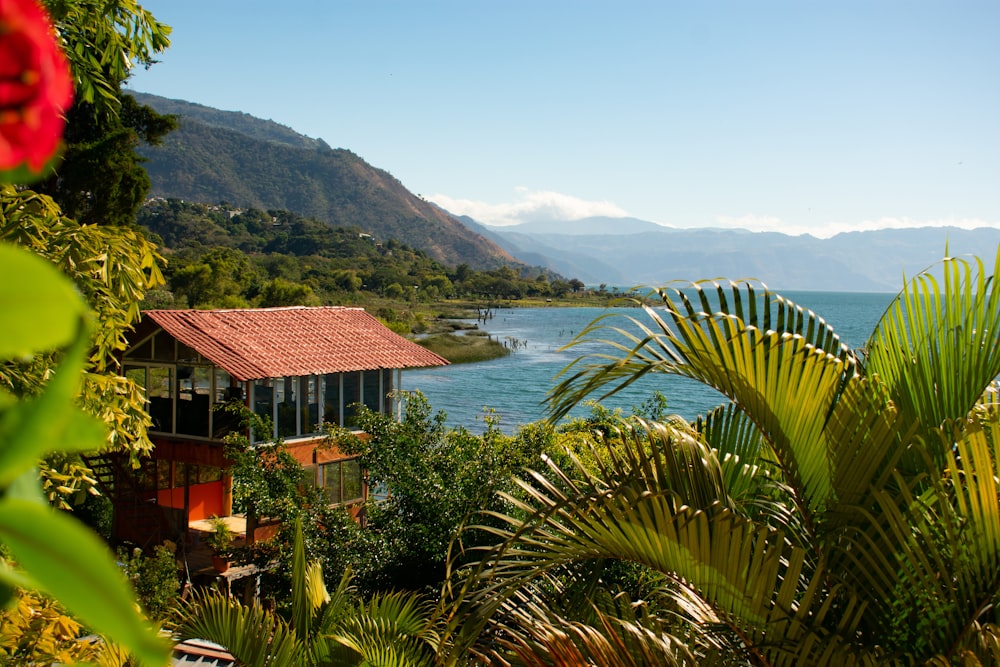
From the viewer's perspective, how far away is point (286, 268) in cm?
7338

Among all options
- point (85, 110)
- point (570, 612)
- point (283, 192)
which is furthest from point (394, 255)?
point (570, 612)

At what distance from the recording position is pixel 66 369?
318 millimetres

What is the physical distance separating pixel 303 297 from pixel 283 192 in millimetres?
107219

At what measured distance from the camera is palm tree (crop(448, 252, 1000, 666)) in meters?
2.72

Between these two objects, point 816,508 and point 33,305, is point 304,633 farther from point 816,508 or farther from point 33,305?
point 33,305

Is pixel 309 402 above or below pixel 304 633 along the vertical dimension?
below

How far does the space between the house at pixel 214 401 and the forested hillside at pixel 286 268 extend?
16.4 meters

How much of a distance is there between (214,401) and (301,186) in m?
137

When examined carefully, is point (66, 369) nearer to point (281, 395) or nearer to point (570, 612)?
point (570, 612)

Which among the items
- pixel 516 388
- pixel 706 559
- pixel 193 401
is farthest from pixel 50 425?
pixel 516 388

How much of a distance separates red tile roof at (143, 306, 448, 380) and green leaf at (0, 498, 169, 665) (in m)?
16.4

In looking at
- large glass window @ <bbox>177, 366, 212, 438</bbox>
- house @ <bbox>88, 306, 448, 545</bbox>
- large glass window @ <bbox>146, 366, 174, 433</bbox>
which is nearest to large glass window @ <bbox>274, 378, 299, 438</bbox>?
house @ <bbox>88, 306, 448, 545</bbox>

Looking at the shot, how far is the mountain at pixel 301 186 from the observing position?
456 ft

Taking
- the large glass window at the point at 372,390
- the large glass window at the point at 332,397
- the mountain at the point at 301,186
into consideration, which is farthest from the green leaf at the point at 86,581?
the mountain at the point at 301,186
